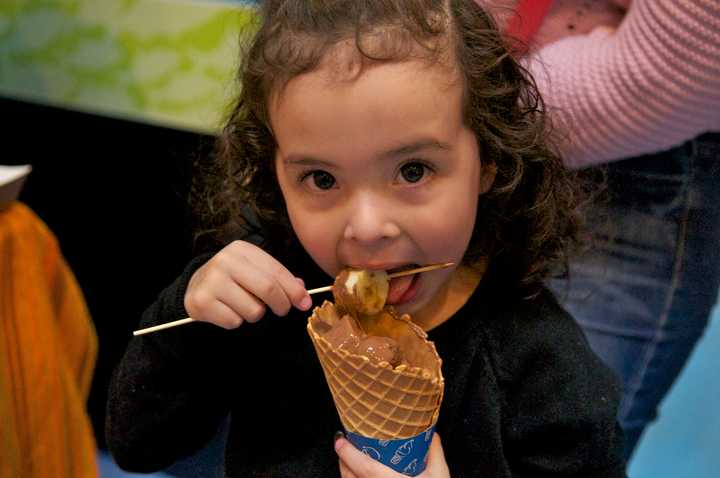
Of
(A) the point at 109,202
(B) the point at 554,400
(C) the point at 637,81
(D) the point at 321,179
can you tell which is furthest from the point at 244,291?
(A) the point at 109,202

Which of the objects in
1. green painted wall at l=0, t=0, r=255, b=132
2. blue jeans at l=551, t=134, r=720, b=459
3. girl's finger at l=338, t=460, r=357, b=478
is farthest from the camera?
green painted wall at l=0, t=0, r=255, b=132

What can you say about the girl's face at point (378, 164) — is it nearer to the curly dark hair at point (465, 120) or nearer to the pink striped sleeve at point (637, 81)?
the curly dark hair at point (465, 120)

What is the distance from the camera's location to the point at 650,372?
1.37m

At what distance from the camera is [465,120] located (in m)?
0.90

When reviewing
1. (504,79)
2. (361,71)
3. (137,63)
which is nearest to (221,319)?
(361,71)

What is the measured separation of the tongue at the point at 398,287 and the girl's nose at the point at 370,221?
3.3 inches

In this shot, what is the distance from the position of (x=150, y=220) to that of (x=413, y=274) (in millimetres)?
1312

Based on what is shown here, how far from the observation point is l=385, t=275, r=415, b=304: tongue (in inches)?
37.0

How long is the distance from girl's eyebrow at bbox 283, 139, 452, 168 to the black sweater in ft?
0.87

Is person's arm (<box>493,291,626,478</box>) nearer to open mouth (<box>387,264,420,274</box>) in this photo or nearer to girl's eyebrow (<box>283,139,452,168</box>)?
open mouth (<box>387,264,420,274</box>)

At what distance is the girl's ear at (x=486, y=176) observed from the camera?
3.24 ft

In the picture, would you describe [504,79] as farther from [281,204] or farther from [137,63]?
[137,63]

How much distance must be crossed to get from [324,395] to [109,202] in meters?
1.27

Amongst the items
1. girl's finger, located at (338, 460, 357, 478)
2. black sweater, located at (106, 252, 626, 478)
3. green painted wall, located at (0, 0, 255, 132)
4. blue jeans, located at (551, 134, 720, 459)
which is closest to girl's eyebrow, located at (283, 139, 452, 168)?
black sweater, located at (106, 252, 626, 478)
